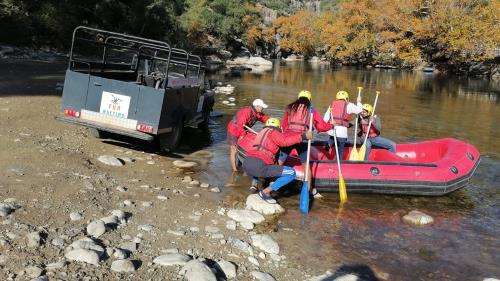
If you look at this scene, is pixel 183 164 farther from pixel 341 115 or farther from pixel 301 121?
pixel 341 115

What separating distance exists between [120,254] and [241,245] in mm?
1453

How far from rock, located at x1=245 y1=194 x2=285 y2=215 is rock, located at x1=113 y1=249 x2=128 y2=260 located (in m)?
2.63

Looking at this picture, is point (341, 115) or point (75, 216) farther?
point (341, 115)

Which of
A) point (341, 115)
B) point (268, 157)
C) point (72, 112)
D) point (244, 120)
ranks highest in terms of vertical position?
point (341, 115)

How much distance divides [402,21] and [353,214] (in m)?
56.7

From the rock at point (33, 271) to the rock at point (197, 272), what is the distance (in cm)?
131

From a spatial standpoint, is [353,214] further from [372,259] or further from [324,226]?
[372,259]

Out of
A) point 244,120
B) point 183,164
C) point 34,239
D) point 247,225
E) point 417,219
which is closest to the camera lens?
point 34,239

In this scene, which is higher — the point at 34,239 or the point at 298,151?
the point at 298,151

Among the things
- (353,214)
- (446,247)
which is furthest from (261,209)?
(446,247)

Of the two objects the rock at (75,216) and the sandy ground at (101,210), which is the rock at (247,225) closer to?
the sandy ground at (101,210)

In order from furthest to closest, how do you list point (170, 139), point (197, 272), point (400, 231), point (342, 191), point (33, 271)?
point (170, 139) → point (342, 191) → point (400, 231) → point (197, 272) → point (33, 271)

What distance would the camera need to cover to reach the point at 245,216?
669cm

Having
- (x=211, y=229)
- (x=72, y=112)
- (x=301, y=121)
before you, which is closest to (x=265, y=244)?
(x=211, y=229)
